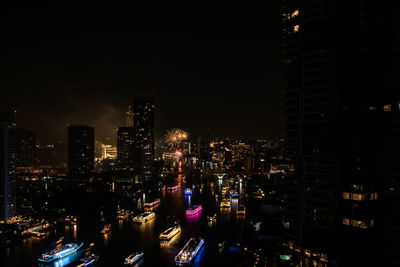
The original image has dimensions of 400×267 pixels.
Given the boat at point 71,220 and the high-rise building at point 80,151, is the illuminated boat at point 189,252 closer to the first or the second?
the boat at point 71,220

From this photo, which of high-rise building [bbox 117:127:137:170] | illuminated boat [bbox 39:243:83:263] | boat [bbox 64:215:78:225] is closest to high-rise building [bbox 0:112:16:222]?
boat [bbox 64:215:78:225]

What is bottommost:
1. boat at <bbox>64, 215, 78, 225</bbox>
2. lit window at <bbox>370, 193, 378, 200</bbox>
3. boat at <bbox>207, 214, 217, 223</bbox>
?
boat at <bbox>207, 214, 217, 223</bbox>

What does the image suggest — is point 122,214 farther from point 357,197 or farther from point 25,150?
point 25,150

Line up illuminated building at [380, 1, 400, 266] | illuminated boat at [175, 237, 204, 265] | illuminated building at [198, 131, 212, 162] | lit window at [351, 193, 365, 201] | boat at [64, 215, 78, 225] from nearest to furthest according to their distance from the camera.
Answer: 1. lit window at [351, 193, 365, 201]
2. illuminated building at [380, 1, 400, 266]
3. illuminated boat at [175, 237, 204, 265]
4. boat at [64, 215, 78, 225]
5. illuminated building at [198, 131, 212, 162]

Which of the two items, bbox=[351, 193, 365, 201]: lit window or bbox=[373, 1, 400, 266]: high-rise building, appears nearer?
bbox=[351, 193, 365, 201]: lit window

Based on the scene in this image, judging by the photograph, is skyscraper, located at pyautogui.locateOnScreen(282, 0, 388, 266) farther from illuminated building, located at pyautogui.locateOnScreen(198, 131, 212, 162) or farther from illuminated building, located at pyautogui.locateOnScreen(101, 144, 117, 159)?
illuminated building, located at pyautogui.locateOnScreen(101, 144, 117, 159)

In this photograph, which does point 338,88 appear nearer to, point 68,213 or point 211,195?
point 68,213

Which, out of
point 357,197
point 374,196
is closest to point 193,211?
point 357,197
